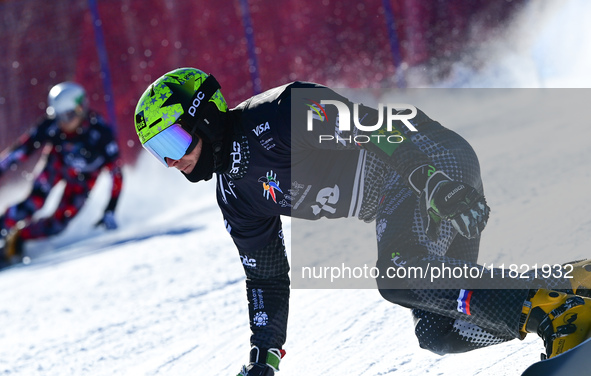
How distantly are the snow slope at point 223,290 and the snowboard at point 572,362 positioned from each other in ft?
2.33

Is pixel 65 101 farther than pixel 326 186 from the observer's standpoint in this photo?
Yes

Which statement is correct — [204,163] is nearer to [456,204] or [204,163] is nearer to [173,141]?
[173,141]

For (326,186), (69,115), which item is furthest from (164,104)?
(69,115)

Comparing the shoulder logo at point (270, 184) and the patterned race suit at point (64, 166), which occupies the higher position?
the patterned race suit at point (64, 166)

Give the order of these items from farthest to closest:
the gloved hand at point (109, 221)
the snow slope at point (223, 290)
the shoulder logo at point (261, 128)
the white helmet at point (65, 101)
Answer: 1. the gloved hand at point (109, 221)
2. the white helmet at point (65, 101)
3. the snow slope at point (223, 290)
4. the shoulder logo at point (261, 128)

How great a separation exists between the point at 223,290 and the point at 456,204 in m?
2.96

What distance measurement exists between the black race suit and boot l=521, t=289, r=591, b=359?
0.23 m

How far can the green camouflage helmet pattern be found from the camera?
275cm

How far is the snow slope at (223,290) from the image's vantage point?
141 inches

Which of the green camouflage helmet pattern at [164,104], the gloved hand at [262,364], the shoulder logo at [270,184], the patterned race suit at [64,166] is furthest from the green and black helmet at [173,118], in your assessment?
the patterned race suit at [64,166]

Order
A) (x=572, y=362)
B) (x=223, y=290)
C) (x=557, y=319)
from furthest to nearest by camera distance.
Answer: (x=223, y=290), (x=557, y=319), (x=572, y=362)

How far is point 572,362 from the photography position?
2.08 metres

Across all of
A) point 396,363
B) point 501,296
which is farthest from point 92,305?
point 501,296

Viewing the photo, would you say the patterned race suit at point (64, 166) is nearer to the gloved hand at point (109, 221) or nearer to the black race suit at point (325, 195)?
the gloved hand at point (109, 221)
